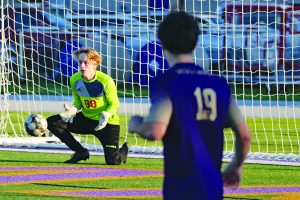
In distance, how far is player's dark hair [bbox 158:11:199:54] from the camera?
16.4ft

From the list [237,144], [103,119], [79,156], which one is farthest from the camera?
[79,156]

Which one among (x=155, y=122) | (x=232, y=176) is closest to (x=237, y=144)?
(x=232, y=176)

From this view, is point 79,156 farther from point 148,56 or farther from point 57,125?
point 148,56

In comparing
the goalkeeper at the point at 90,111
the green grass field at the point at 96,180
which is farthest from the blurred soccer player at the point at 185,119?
the goalkeeper at the point at 90,111

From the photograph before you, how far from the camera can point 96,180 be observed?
10.7 meters

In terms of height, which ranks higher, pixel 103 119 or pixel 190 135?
pixel 190 135

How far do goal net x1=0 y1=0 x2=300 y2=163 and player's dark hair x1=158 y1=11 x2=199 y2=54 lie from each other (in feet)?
32.8

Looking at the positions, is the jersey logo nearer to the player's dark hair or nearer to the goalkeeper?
the goalkeeper

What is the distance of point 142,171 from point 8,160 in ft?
6.55

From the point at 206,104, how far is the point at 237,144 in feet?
1.05

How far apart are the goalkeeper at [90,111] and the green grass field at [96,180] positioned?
0.63 feet

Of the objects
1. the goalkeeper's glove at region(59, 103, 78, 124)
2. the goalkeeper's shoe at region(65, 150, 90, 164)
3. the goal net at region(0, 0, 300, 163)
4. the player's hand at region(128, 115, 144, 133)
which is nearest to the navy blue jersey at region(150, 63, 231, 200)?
the player's hand at region(128, 115, 144, 133)

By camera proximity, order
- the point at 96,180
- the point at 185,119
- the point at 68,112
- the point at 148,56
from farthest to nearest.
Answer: the point at 148,56
the point at 68,112
the point at 96,180
the point at 185,119

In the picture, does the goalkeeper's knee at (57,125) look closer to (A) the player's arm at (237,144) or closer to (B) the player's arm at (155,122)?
(A) the player's arm at (237,144)
